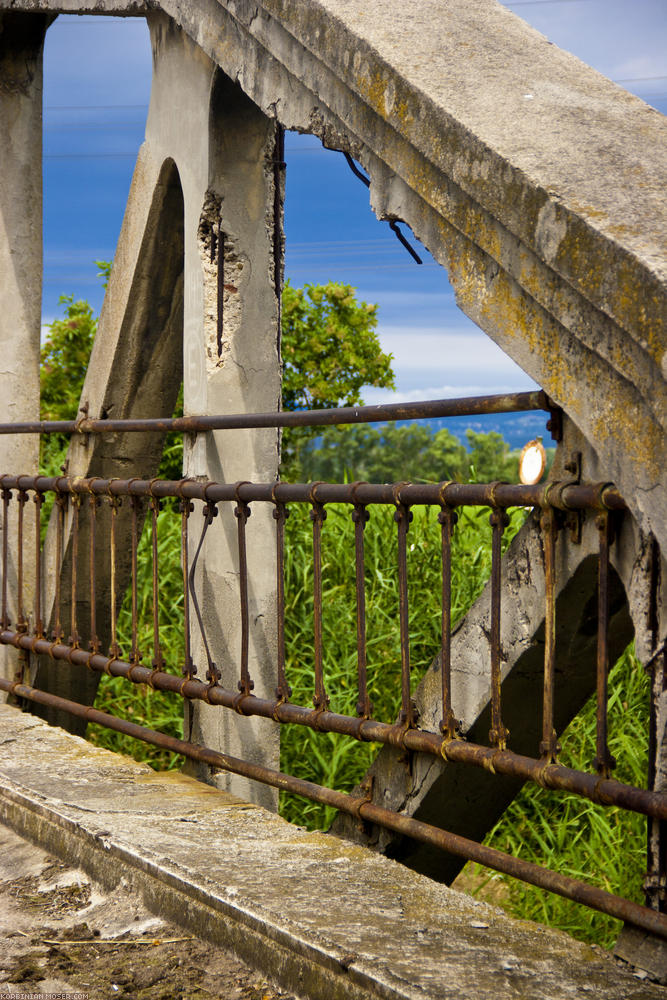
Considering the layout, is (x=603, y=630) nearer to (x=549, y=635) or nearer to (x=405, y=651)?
(x=549, y=635)

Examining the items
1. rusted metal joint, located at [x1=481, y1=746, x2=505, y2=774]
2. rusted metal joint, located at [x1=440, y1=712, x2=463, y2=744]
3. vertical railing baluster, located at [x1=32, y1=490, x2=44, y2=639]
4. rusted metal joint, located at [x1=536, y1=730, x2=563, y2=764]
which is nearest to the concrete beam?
rusted metal joint, located at [x1=536, y1=730, x2=563, y2=764]

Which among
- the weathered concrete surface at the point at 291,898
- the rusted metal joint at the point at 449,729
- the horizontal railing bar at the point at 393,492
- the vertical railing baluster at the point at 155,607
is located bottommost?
the weathered concrete surface at the point at 291,898

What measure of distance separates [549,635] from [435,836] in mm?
560

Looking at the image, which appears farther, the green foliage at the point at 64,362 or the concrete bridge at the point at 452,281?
the green foliage at the point at 64,362

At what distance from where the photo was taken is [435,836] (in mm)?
2387

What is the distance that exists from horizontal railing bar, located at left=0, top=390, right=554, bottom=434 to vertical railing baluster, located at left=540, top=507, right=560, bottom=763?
0.24 m

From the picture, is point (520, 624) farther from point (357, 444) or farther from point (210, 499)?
point (357, 444)

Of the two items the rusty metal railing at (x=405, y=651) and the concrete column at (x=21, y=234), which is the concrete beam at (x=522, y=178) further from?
the concrete column at (x=21, y=234)

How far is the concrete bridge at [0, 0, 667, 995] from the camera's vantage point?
6.39 ft

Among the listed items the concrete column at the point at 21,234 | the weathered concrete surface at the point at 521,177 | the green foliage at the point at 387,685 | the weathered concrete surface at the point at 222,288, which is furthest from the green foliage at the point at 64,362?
the weathered concrete surface at the point at 521,177

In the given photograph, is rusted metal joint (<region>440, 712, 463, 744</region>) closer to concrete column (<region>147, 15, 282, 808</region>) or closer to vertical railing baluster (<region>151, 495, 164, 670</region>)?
vertical railing baluster (<region>151, 495, 164, 670</region>)

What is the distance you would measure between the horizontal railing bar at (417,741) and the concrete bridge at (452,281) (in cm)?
2

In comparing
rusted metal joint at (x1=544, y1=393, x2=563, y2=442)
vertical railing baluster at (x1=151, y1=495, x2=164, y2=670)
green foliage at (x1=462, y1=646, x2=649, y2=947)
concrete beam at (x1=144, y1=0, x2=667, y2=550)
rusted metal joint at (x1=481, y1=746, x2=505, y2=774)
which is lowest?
green foliage at (x1=462, y1=646, x2=649, y2=947)

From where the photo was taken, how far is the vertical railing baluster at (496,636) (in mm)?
2234
